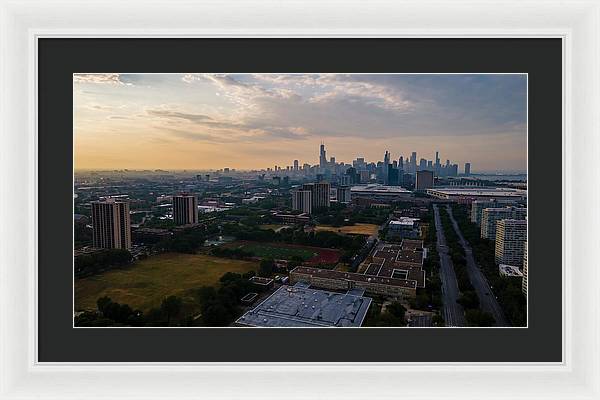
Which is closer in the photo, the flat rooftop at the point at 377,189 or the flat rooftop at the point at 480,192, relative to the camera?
the flat rooftop at the point at 480,192

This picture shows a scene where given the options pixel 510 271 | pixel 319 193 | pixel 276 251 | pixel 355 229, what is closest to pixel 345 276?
pixel 355 229

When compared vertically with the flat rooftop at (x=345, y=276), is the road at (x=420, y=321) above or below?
below

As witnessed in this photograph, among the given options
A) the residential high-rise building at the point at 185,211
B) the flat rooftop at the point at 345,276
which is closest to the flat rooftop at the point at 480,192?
the flat rooftop at the point at 345,276

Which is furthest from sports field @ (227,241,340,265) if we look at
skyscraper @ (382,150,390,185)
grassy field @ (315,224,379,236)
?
skyscraper @ (382,150,390,185)

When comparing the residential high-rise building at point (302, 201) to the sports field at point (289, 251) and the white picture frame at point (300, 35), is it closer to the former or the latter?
the sports field at point (289, 251)

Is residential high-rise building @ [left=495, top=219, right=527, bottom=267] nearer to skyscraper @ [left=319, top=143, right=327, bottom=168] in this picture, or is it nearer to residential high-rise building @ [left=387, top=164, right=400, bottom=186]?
residential high-rise building @ [left=387, top=164, right=400, bottom=186]

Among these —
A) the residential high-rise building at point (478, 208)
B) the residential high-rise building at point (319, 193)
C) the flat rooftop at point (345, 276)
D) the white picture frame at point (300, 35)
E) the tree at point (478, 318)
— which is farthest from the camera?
the residential high-rise building at point (319, 193)
